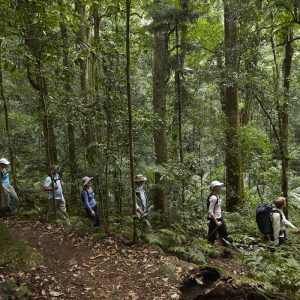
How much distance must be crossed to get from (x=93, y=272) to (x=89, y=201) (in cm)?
314

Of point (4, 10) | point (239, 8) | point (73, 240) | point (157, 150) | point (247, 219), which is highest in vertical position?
point (239, 8)

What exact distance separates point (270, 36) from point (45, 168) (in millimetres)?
8483

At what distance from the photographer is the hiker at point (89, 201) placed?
8.27m

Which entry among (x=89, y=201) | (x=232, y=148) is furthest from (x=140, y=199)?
(x=232, y=148)

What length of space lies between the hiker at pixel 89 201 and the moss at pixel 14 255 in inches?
102

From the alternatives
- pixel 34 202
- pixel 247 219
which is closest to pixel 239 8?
pixel 247 219

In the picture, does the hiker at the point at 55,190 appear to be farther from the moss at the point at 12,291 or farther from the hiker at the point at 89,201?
the moss at the point at 12,291

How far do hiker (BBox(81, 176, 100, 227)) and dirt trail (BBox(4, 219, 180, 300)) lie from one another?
0.91 metres

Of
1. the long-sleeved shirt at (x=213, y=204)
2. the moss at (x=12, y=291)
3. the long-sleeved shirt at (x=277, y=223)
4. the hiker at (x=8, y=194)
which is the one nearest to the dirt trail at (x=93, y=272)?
the moss at (x=12, y=291)

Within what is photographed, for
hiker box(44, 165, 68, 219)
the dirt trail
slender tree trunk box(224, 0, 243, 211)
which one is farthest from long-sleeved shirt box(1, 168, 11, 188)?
slender tree trunk box(224, 0, 243, 211)

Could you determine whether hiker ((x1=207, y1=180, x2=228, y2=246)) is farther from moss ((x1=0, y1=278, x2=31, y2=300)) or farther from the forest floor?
moss ((x1=0, y1=278, x2=31, y2=300))

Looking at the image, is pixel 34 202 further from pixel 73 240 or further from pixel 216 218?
pixel 216 218

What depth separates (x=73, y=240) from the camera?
7.29m

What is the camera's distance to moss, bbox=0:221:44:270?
17.5ft
